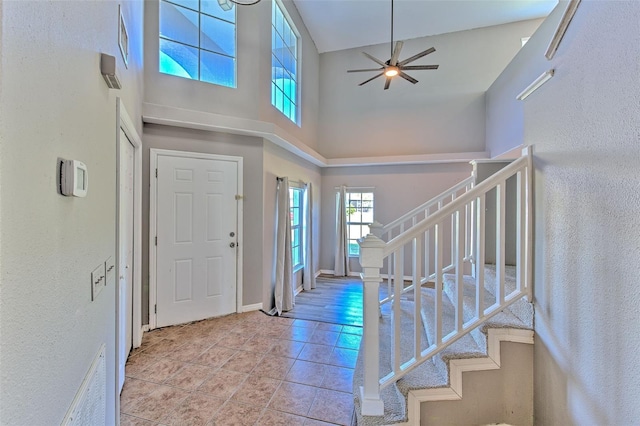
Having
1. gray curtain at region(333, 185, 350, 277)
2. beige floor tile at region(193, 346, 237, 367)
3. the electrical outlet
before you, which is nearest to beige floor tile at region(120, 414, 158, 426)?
beige floor tile at region(193, 346, 237, 367)

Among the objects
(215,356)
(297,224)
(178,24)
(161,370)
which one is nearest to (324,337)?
(215,356)

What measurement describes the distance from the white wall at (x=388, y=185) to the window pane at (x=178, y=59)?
11.8ft

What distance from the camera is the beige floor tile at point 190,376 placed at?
217cm

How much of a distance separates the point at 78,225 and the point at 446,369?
6.78 ft

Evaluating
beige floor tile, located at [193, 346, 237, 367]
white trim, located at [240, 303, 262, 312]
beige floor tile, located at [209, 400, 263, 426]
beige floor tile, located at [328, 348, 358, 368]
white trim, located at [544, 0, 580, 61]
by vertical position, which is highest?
white trim, located at [544, 0, 580, 61]

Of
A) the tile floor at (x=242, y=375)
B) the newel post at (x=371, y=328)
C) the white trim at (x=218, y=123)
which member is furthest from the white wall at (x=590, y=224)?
the white trim at (x=218, y=123)

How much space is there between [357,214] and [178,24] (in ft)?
14.9

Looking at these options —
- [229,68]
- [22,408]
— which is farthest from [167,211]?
[22,408]

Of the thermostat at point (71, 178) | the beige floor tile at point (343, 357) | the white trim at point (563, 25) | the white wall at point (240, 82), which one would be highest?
the white wall at point (240, 82)

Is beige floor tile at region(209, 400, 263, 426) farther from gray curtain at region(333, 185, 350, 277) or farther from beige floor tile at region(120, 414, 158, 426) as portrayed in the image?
gray curtain at region(333, 185, 350, 277)

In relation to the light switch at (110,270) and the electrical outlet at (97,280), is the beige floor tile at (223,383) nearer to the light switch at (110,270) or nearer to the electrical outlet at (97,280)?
the light switch at (110,270)

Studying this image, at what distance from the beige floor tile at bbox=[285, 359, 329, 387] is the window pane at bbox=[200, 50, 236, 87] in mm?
3360

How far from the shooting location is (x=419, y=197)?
588 cm

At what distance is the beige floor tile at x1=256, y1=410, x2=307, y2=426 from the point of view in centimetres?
181
